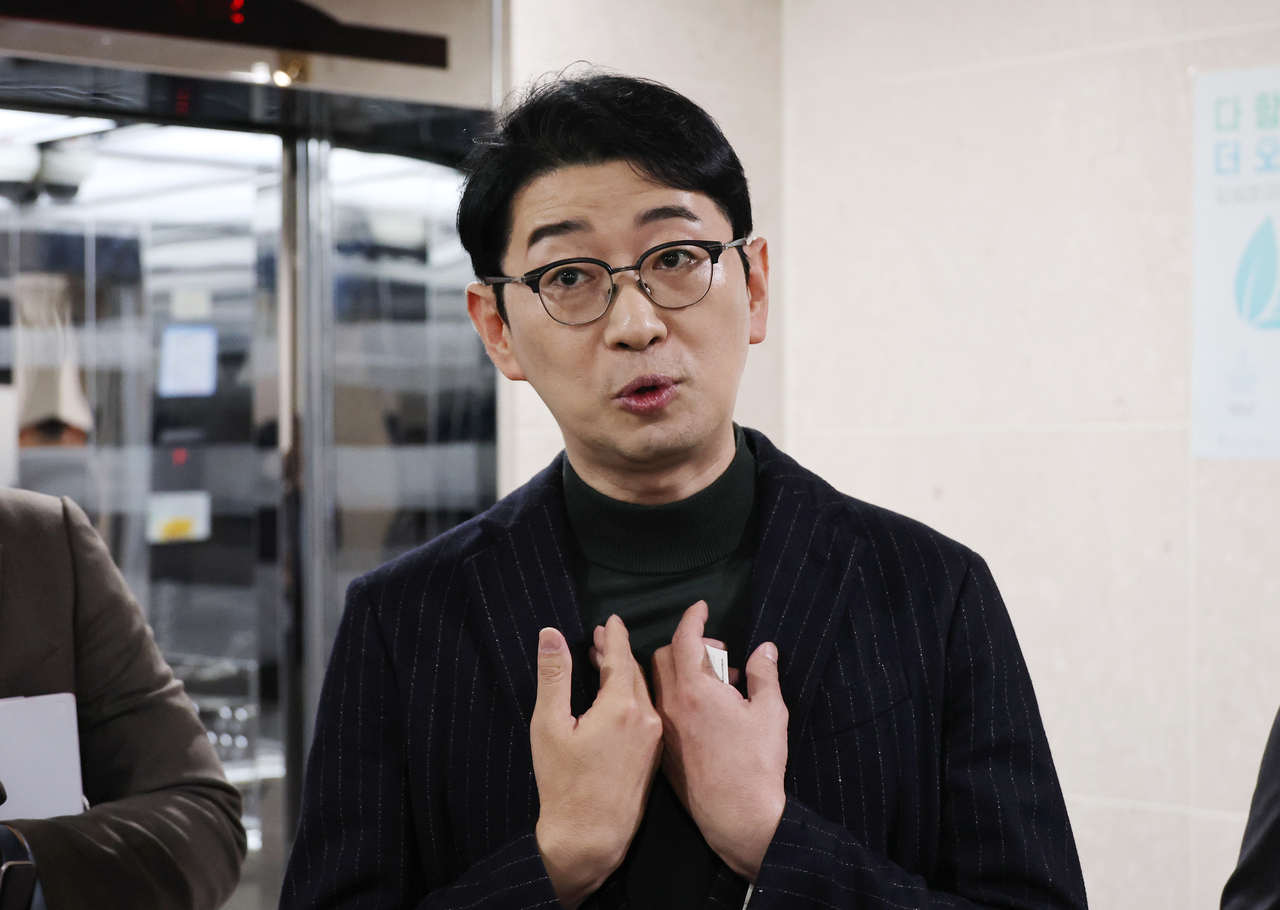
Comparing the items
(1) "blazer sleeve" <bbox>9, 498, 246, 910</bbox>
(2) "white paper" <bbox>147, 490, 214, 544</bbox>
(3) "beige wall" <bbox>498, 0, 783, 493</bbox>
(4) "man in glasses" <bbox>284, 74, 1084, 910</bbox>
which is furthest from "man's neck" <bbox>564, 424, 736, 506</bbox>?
(2) "white paper" <bbox>147, 490, 214, 544</bbox>

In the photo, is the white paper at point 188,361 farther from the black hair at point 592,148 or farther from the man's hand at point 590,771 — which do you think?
the man's hand at point 590,771

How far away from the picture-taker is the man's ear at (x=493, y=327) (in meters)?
1.54

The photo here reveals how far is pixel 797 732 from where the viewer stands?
1.35 meters

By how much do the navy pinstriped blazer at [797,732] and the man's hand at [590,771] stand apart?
0.04 metres

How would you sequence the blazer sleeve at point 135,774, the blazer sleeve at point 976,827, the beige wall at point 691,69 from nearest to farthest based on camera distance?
the blazer sleeve at point 976,827 < the blazer sleeve at point 135,774 < the beige wall at point 691,69

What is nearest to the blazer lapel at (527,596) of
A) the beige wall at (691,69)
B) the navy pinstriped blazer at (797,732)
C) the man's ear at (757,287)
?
the navy pinstriped blazer at (797,732)

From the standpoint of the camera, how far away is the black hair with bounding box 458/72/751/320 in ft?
4.67

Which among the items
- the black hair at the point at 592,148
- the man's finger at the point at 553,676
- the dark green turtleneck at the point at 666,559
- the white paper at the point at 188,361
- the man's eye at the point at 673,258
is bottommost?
the man's finger at the point at 553,676

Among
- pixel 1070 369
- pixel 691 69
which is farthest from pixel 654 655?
pixel 691 69

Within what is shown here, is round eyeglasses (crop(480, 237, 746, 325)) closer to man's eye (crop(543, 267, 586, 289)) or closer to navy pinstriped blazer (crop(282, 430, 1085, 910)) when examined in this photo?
man's eye (crop(543, 267, 586, 289))

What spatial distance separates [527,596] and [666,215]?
0.47m

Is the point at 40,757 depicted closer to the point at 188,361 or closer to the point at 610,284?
the point at 610,284

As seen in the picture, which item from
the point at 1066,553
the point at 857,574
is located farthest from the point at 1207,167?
the point at 857,574

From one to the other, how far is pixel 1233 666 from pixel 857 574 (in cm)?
182
